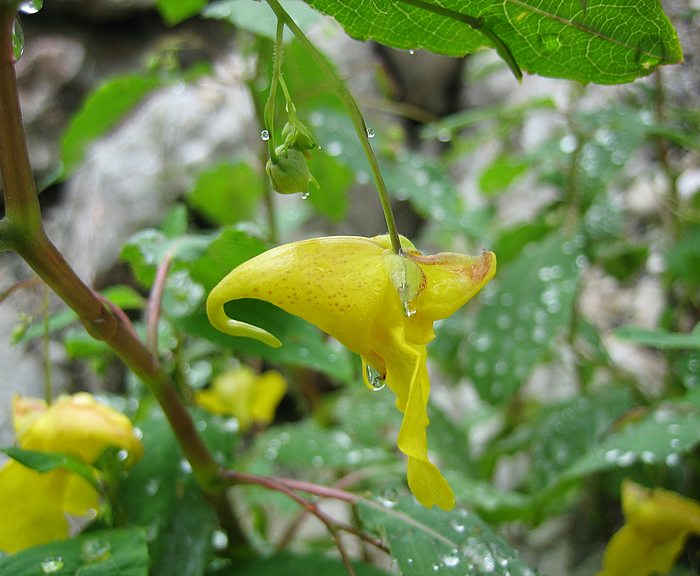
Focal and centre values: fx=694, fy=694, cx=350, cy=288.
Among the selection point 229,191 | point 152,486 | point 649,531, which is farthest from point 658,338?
point 229,191

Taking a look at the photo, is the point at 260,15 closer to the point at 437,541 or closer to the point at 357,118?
the point at 357,118

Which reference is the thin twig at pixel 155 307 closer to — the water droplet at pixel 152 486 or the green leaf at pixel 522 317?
the water droplet at pixel 152 486

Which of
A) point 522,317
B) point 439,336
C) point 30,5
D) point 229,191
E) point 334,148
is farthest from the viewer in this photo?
point 229,191

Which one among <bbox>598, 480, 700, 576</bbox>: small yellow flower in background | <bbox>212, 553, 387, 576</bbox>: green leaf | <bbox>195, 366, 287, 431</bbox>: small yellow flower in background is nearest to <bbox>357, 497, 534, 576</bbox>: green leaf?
<bbox>212, 553, 387, 576</bbox>: green leaf

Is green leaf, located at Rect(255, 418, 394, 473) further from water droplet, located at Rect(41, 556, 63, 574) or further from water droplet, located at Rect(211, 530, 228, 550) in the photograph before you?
water droplet, located at Rect(41, 556, 63, 574)

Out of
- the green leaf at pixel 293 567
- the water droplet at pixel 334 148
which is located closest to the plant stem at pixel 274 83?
the green leaf at pixel 293 567
